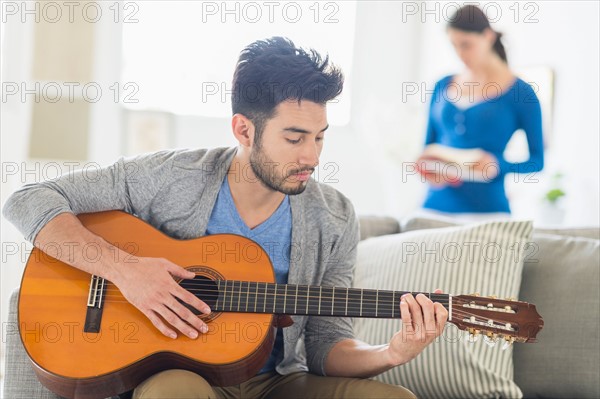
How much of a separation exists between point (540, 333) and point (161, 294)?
41.5 inches

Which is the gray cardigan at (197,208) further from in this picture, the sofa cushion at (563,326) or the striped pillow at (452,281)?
the sofa cushion at (563,326)

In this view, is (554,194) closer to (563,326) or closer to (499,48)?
(499,48)

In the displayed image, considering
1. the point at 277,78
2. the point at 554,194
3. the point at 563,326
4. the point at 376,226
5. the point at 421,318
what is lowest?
the point at 563,326

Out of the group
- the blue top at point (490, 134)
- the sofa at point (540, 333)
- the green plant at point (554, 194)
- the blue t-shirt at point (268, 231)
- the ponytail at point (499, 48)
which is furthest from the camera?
the green plant at point (554, 194)

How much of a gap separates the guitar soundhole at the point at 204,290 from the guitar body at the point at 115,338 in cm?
1

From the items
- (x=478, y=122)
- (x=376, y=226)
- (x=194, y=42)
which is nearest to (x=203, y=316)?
(x=376, y=226)

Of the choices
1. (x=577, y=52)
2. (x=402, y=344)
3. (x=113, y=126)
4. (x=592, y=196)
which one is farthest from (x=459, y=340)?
(x=113, y=126)

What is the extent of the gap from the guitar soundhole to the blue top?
146 cm

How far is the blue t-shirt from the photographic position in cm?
178

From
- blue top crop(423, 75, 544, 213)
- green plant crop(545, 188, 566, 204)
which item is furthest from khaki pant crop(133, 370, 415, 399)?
green plant crop(545, 188, 566, 204)

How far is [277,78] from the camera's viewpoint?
1748 mm

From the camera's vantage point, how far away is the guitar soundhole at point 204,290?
158cm

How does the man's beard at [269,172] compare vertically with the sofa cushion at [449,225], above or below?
above

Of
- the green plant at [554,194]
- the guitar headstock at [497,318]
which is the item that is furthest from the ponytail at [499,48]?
the guitar headstock at [497,318]
